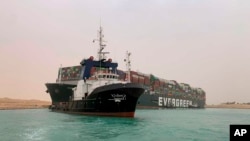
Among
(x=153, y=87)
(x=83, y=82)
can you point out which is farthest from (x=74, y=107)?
(x=153, y=87)

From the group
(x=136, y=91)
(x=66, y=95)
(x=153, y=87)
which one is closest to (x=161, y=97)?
(x=153, y=87)

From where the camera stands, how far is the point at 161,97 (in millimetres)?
108625

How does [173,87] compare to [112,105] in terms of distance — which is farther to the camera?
[173,87]

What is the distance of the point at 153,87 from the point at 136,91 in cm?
6837

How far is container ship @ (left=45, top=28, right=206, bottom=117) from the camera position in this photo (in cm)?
3959

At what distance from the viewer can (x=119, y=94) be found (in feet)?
128

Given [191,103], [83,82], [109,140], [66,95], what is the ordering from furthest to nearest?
[191,103] < [66,95] < [83,82] < [109,140]

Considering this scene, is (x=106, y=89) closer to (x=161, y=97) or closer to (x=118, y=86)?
(x=118, y=86)

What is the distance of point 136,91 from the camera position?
40031 mm

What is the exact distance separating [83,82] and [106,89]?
9.88m

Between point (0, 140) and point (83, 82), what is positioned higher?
point (83, 82)

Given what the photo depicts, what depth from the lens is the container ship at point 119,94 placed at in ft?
130

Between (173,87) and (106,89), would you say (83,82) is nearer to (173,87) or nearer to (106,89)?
(106,89)

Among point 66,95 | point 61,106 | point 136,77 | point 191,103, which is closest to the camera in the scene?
point 61,106
